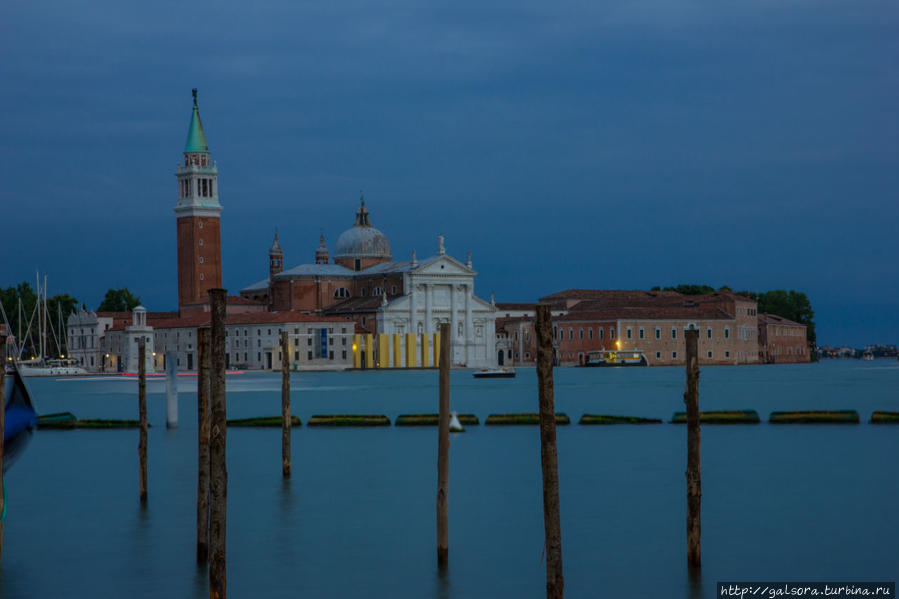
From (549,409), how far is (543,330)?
574mm

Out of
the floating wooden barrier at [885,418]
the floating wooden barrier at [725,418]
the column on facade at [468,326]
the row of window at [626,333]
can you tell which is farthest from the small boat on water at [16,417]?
the row of window at [626,333]

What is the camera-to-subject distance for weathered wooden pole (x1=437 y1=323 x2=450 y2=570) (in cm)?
1179

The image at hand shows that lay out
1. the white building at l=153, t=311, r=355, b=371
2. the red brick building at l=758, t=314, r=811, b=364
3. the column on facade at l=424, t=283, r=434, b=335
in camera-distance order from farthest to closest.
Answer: the red brick building at l=758, t=314, r=811, b=364 → the column on facade at l=424, t=283, r=434, b=335 → the white building at l=153, t=311, r=355, b=371

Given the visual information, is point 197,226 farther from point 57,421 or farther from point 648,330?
point 57,421

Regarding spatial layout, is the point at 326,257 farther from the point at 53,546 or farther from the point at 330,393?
the point at 53,546

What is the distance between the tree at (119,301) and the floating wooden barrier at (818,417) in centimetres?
7802

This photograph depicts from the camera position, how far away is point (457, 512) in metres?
16.6

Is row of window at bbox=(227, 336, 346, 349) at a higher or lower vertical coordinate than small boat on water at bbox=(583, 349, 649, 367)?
higher

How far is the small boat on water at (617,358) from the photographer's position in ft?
295

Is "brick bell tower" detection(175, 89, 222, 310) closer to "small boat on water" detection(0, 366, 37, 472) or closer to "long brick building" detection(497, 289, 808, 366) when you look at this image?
"long brick building" detection(497, 289, 808, 366)

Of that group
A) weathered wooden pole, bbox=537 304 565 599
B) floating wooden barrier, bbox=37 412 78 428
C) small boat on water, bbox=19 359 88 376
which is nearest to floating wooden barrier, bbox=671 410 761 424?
floating wooden barrier, bbox=37 412 78 428

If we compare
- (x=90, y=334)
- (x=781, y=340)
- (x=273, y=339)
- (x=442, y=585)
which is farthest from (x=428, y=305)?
(x=442, y=585)

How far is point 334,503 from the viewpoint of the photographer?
17594 mm

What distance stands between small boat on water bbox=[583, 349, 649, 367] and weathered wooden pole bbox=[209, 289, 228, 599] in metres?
80.0
